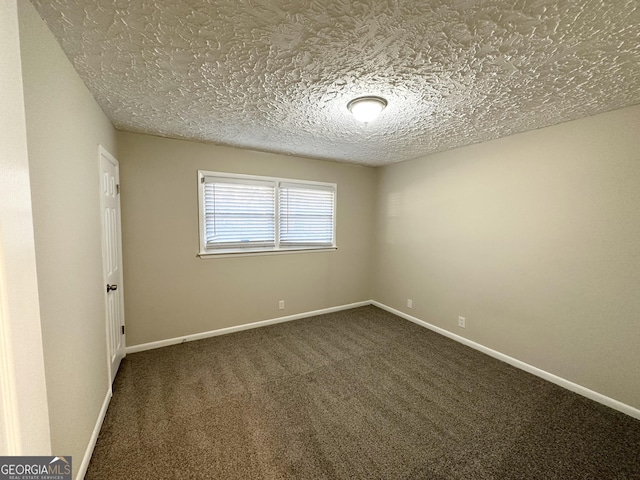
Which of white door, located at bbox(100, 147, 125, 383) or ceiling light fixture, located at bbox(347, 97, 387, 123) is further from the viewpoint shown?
white door, located at bbox(100, 147, 125, 383)

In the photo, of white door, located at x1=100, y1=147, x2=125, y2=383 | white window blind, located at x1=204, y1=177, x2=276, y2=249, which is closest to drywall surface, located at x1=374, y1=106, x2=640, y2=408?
white window blind, located at x1=204, y1=177, x2=276, y2=249

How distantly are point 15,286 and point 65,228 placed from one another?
3.76ft

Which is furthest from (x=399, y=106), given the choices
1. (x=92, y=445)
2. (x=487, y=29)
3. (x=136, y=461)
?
(x=92, y=445)

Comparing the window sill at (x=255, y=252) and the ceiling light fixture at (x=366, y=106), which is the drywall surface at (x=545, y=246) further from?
the ceiling light fixture at (x=366, y=106)

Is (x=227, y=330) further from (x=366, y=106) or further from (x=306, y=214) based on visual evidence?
(x=366, y=106)

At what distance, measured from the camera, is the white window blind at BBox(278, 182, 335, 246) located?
3.79 metres

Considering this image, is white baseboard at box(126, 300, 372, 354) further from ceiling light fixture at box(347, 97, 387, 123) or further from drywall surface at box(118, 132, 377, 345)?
ceiling light fixture at box(347, 97, 387, 123)

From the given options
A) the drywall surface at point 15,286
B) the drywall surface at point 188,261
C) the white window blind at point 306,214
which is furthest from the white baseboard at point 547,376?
→ the drywall surface at point 15,286

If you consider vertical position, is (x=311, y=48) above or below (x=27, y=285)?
above

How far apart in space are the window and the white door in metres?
0.82

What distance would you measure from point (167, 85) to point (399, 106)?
5.53ft

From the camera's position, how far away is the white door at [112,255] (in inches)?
85.4

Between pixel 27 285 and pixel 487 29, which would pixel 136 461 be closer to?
pixel 27 285

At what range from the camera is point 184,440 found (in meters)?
1.80
